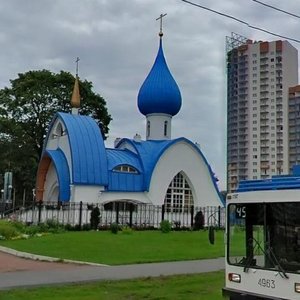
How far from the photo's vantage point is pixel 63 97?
49.2 metres

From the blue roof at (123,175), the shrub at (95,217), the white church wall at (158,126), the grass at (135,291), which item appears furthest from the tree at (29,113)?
the grass at (135,291)

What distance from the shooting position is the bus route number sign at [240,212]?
8.14m

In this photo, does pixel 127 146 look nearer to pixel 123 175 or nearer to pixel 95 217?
pixel 123 175

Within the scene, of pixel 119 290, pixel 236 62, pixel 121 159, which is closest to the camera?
pixel 119 290

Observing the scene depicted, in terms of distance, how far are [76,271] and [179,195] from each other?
85.0 feet

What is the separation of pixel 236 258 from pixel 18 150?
1691 inches

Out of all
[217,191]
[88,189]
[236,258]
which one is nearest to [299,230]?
[236,258]

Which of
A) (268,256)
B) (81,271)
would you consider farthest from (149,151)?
(268,256)

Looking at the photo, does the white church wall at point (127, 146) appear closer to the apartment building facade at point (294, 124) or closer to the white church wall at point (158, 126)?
the white church wall at point (158, 126)

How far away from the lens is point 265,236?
7625 mm

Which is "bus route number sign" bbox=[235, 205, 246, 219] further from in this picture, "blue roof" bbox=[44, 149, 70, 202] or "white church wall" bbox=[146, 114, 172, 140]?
"white church wall" bbox=[146, 114, 172, 140]

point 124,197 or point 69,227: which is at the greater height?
point 124,197

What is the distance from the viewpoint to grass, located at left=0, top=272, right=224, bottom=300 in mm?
9961

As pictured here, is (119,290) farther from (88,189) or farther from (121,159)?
(121,159)
